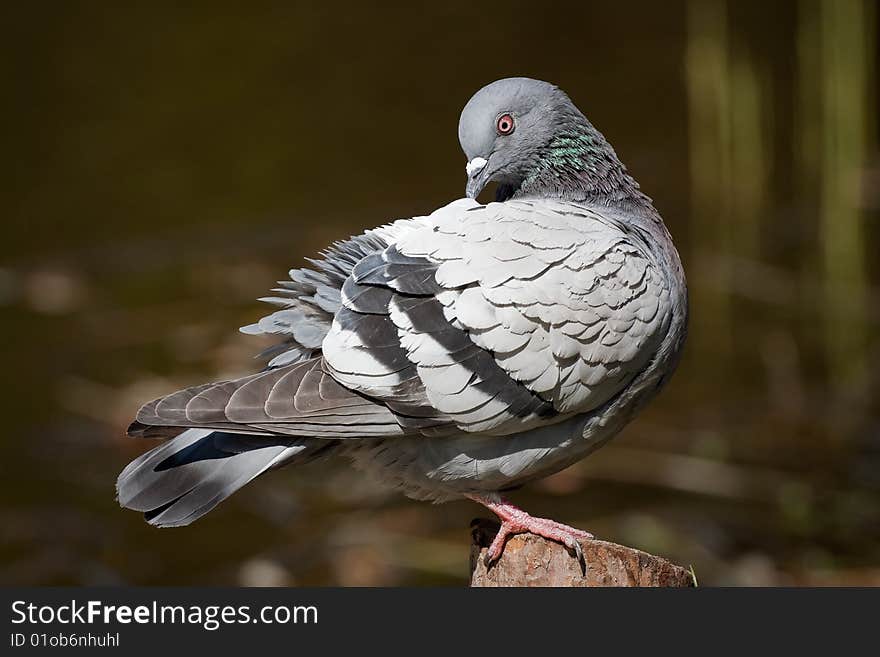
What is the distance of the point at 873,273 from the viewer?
10.7 meters

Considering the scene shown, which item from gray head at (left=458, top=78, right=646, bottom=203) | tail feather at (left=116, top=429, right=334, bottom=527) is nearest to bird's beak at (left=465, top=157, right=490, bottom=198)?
gray head at (left=458, top=78, right=646, bottom=203)

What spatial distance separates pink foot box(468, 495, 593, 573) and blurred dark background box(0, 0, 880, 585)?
3.08m

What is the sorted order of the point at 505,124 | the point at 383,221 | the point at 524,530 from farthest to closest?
1. the point at 383,221
2. the point at 505,124
3. the point at 524,530

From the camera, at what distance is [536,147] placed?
226 inches

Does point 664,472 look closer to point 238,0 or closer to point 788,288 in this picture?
point 788,288

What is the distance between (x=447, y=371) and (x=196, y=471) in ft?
3.40

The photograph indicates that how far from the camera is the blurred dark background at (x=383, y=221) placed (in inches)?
340

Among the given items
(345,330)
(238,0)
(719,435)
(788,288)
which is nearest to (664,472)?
(719,435)

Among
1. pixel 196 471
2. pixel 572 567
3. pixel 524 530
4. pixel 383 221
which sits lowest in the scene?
pixel 572 567

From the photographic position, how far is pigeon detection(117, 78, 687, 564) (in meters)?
4.92

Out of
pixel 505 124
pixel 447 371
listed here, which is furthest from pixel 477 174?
pixel 447 371

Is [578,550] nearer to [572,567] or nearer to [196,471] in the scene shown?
[572,567]

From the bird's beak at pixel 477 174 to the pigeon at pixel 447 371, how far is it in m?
0.30

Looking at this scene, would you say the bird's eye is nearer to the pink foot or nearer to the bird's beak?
the bird's beak
